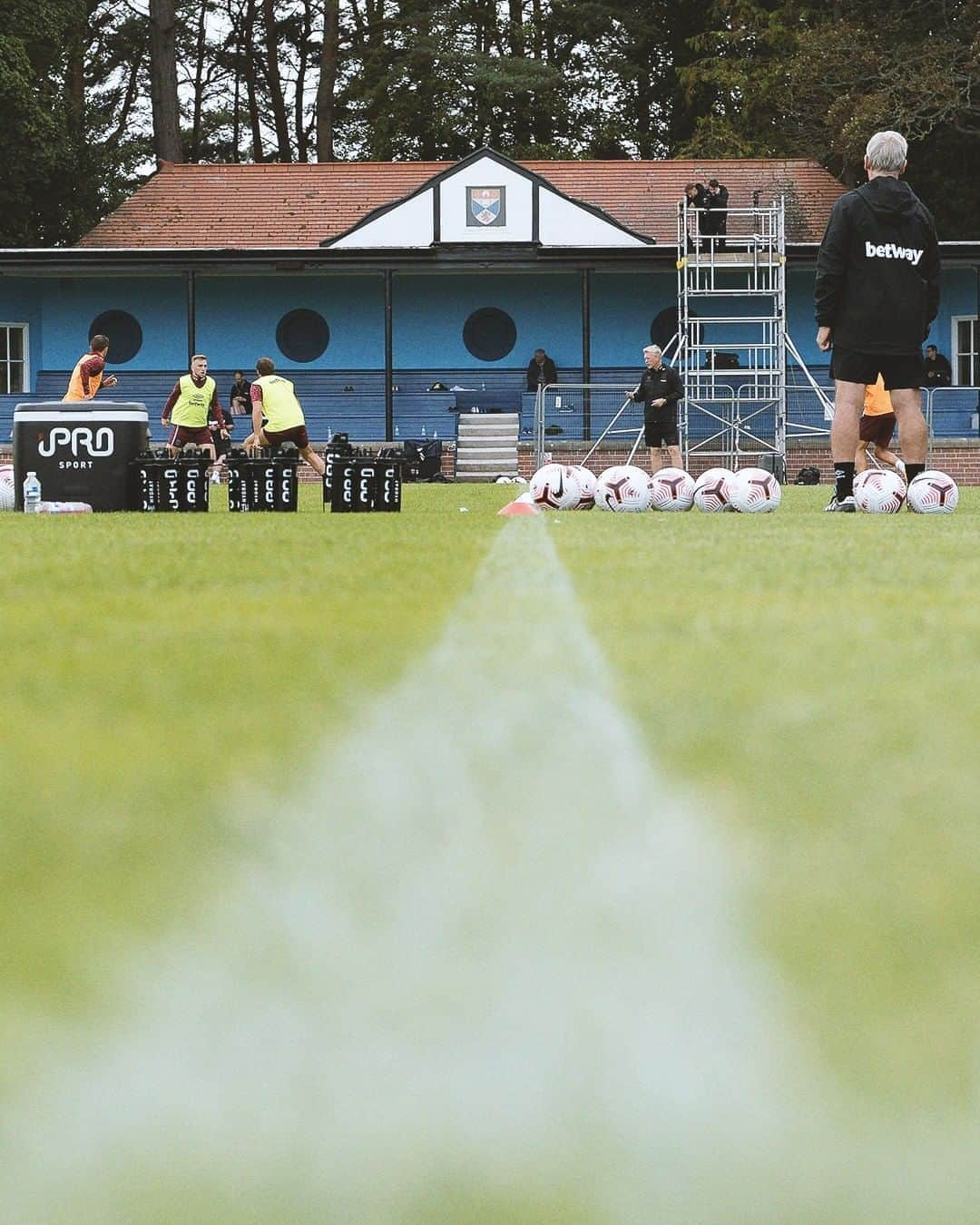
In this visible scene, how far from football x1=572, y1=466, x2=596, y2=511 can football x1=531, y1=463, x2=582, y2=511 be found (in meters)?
0.02

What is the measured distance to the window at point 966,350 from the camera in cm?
3375

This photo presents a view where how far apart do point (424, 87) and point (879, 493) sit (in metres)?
34.0

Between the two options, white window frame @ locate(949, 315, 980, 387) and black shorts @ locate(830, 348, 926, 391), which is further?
white window frame @ locate(949, 315, 980, 387)

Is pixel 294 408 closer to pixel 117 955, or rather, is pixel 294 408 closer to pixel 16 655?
pixel 16 655

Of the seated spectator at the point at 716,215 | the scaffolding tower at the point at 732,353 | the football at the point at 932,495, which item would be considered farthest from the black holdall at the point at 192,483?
the seated spectator at the point at 716,215

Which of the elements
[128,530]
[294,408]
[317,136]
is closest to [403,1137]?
[128,530]

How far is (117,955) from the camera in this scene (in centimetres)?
103

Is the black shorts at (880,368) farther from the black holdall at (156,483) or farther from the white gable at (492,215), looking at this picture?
the white gable at (492,215)

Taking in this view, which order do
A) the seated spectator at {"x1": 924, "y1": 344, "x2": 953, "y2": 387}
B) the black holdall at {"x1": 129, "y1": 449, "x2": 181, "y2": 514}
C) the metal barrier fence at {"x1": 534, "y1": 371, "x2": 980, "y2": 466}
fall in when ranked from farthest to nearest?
1. the seated spectator at {"x1": 924, "y1": 344, "x2": 953, "y2": 387}
2. the metal barrier fence at {"x1": 534, "y1": 371, "x2": 980, "y2": 466}
3. the black holdall at {"x1": 129, "y1": 449, "x2": 181, "y2": 514}

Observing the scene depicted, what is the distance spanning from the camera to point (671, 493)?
12.4 m

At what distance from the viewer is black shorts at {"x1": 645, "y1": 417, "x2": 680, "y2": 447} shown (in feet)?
69.0

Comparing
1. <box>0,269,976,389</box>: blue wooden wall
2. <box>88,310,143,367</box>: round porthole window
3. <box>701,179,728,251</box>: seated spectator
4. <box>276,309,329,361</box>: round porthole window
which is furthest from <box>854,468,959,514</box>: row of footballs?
<box>88,310,143,367</box>: round porthole window

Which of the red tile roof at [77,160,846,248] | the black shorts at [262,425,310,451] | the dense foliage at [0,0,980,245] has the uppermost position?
the dense foliage at [0,0,980,245]

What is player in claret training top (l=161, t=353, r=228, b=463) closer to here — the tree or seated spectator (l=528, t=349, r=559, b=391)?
seated spectator (l=528, t=349, r=559, b=391)
